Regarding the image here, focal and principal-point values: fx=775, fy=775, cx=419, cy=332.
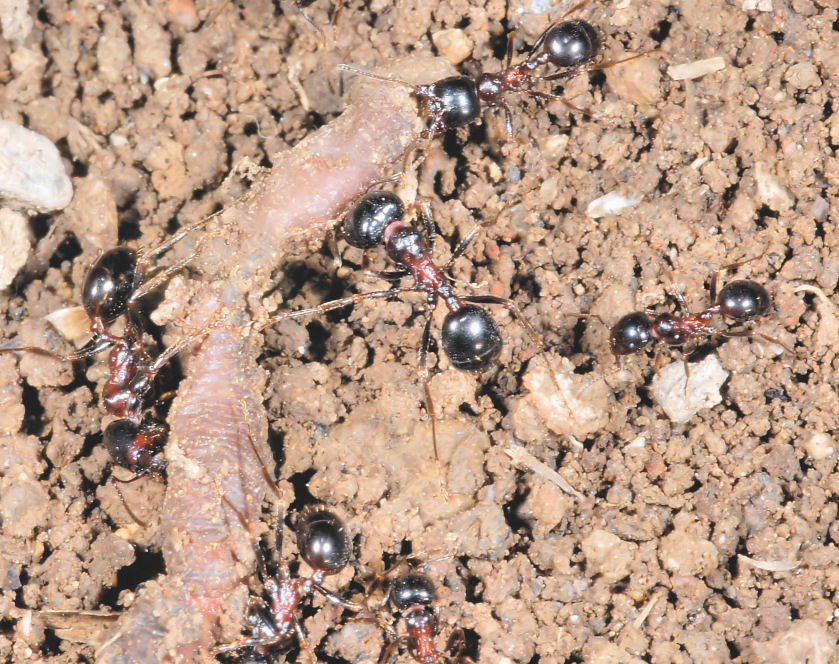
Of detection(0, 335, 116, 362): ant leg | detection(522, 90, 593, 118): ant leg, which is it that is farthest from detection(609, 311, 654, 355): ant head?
detection(0, 335, 116, 362): ant leg

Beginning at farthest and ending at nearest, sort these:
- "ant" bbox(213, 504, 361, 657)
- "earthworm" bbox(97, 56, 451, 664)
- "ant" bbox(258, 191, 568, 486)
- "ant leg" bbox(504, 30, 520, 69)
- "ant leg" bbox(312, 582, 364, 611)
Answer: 1. "ant leg" bbox(504, 30, 520, 69)
2. "ant" bbox(258, 191, 568, 486)
3. "ant leg" bbox(312, 582, 364, 611)
4. "ant" bbox(213, 504, 361, 657)
5. "earthworm" bbox(97, 56, 451, 664)

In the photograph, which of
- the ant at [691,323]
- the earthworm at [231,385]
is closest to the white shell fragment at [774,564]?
the ant at [691,323]

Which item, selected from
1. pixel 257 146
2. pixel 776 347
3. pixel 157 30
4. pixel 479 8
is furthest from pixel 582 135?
pixel 157 30

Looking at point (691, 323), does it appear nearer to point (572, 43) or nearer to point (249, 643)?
point (572, 43)

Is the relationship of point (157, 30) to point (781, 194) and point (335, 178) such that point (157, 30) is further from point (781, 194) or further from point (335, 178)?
point (781, 194)

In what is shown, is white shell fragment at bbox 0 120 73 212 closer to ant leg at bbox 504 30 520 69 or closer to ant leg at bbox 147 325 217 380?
ant leg at bbox 147 325 217 380

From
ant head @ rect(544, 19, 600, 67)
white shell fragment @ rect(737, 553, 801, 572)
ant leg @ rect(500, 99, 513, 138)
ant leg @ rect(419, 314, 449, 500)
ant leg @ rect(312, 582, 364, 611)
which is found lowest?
white shell fragment @ rect(737, 553, 801, 572)

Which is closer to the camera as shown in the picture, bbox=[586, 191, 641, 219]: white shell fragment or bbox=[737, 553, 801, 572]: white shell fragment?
bbox=[737, 553, 801, 572]: white shell fragment
